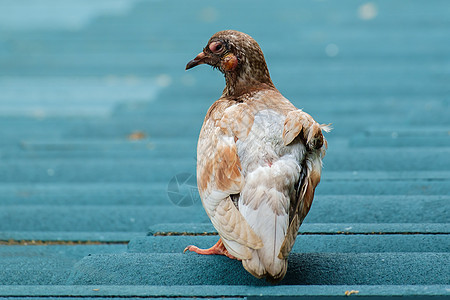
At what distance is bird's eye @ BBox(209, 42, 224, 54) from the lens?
2.11m

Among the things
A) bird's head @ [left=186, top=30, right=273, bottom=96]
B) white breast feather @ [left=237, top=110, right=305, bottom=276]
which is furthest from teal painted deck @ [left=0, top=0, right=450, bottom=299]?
bird's head @ [left=186, top=30, right=273, bottom=96]

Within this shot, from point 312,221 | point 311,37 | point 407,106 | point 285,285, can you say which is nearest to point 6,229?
point 312,221

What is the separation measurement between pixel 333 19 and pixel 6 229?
5.34 m

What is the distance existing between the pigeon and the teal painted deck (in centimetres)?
Answer: 11

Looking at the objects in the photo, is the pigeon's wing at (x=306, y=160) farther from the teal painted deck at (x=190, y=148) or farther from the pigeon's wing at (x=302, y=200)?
the teal painted deck at (x=190, y=148)

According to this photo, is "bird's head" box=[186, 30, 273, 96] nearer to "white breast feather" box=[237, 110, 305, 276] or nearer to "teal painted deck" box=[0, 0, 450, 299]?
"white breast feather" box=[237, 110, 305, 276]

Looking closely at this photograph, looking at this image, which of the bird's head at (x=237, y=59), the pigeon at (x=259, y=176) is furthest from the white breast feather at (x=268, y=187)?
the bird's head at (x=237, y=59)

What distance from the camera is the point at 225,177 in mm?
1739

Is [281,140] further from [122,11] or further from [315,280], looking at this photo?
[122,11]

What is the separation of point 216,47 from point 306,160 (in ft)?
1.75

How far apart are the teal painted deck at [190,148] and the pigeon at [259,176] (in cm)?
11

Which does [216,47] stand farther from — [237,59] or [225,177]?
[225,177]

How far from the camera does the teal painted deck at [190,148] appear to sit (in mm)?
1788

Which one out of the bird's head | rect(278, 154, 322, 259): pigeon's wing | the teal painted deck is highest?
the bird's head
